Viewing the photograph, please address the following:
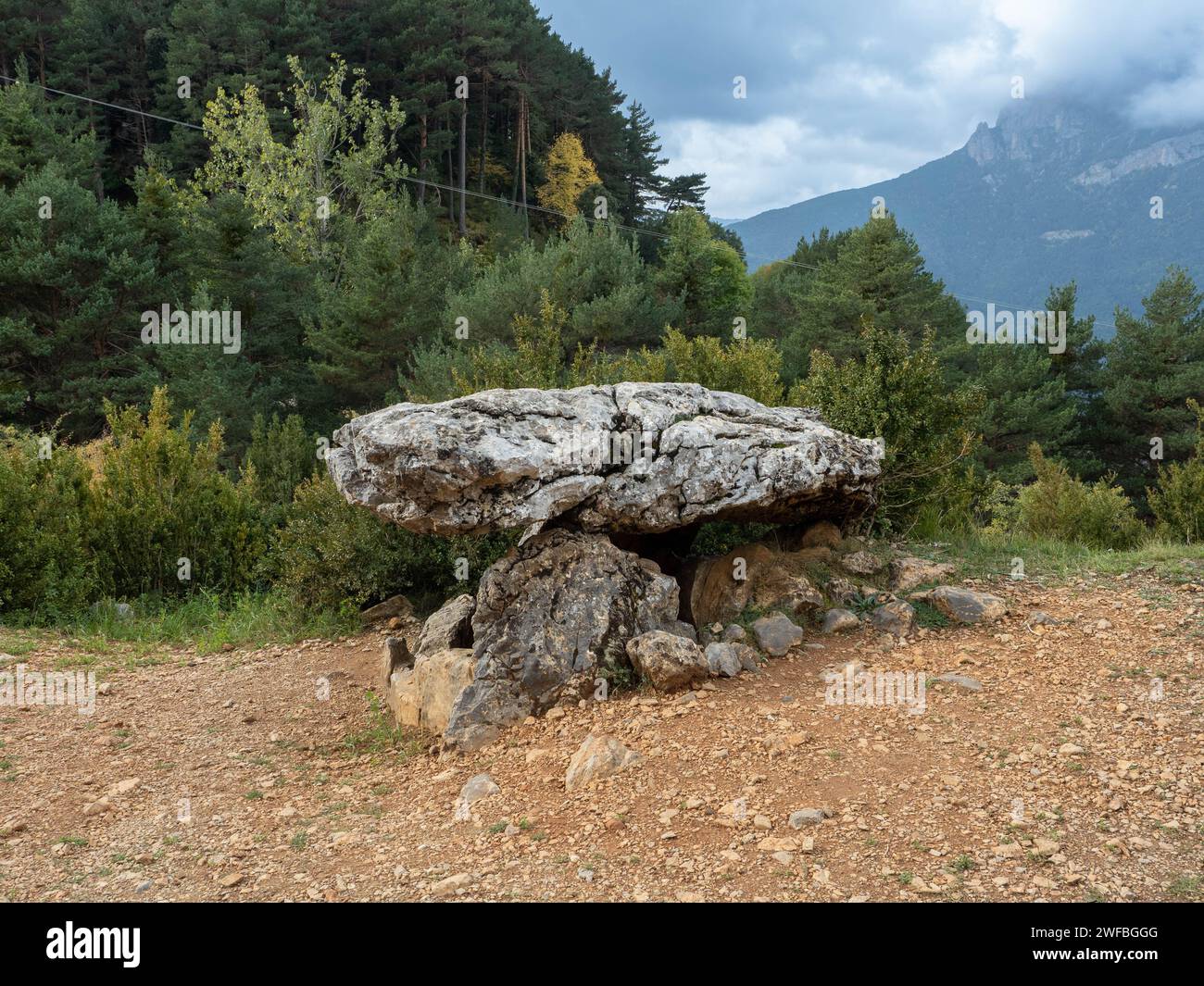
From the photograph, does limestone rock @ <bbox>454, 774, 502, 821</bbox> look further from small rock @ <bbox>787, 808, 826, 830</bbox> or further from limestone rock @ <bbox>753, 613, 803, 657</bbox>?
limestone rock @ <bbox>753, 613, 803, 657</bbox>

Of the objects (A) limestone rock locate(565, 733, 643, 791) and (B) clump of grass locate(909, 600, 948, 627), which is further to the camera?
(B) clump of grass locate(909, 600, 948, 627)

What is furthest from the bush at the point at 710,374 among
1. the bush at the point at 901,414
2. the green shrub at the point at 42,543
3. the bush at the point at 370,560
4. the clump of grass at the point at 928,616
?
the green shrub at the point at 42,543

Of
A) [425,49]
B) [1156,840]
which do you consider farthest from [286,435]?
[425,49]

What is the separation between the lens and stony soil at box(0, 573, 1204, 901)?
3363 mm

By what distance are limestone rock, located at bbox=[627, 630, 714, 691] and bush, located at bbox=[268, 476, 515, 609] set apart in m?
2.49

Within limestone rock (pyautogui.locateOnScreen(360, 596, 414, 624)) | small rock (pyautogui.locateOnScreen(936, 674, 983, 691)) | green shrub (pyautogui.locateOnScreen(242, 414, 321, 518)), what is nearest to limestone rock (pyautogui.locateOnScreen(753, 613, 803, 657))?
small rock (pyautogui.locateOnScreen(936, 674, 983, 691))

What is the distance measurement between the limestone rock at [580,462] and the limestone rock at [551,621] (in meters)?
0.27

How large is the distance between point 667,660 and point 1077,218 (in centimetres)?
18770

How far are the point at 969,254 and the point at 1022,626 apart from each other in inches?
6995

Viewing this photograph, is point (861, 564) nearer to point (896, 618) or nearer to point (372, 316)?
point (896, 618)

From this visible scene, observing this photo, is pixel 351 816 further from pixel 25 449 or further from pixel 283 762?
pixel 25 449

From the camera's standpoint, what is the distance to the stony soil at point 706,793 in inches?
132

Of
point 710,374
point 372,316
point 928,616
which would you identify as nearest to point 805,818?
point 928,616

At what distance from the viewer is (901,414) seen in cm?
724
